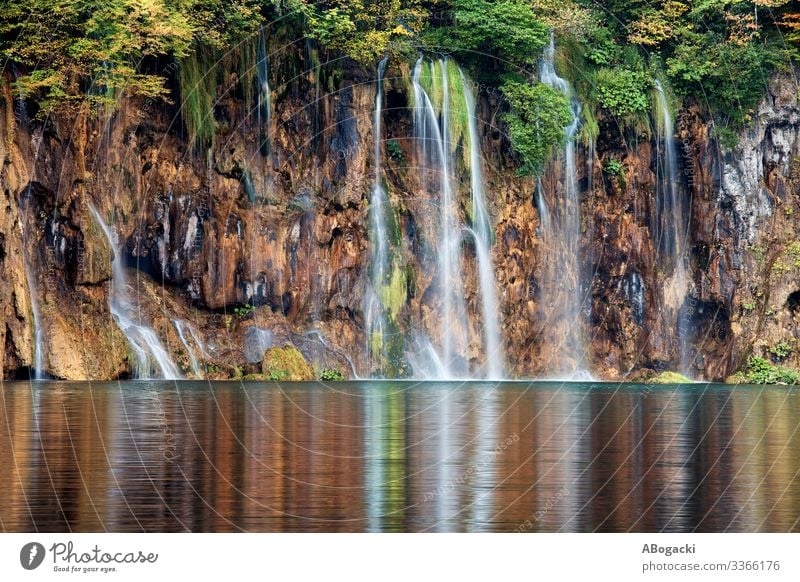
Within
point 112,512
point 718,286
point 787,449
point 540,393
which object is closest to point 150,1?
point 540,393

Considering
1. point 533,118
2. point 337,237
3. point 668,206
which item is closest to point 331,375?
point 337,237

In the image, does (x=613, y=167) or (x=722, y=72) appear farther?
(x=613, y=167)

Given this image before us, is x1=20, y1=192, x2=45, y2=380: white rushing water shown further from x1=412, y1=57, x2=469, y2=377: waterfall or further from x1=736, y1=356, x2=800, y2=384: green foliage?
x1=736, y1=356, x2=800, y2=384: green foliage

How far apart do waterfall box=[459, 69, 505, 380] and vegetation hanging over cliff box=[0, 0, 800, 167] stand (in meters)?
2.15

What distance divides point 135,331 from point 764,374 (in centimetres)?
2731

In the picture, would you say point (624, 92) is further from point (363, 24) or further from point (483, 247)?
point (363, 24)

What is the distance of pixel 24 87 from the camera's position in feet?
167

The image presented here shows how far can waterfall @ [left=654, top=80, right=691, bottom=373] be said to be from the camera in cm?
6356

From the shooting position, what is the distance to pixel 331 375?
2185 inches

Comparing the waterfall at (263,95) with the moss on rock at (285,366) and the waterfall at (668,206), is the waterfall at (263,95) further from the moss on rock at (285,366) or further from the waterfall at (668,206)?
the waterfall at (668,206)

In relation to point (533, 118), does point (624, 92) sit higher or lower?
higher

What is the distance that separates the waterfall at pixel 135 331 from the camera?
50.8 m

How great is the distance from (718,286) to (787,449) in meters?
37.8

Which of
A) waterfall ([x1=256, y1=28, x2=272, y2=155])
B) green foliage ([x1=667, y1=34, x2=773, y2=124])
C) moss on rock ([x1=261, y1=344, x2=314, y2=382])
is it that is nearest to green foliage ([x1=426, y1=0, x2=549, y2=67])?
green foliage ([x1=667, y1=34, x2=773, y2=124])
